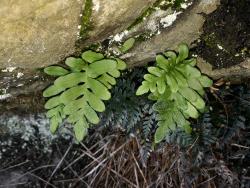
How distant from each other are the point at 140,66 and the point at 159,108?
1.39 ft

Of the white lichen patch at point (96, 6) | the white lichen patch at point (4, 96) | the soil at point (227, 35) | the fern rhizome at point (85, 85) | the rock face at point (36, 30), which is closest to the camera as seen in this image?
the rock face at point (36, 30)

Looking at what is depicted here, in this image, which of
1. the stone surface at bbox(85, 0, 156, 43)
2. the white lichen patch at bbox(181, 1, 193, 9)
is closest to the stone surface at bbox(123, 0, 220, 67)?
the white lichen patch at bbox(181, 1, 193, 9)

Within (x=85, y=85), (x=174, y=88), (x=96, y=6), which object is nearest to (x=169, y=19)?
(x=174, y=88)

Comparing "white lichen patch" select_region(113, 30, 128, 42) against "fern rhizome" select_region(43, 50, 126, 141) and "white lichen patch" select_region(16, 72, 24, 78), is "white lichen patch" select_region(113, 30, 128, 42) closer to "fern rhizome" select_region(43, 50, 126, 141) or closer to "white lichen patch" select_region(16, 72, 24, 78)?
"fern rhizome" select_region(43, 50, 126, 141)

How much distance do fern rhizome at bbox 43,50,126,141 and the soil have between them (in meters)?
0.65

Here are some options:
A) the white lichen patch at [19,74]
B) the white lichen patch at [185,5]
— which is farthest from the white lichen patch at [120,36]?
the white lichen patch at [19,74]

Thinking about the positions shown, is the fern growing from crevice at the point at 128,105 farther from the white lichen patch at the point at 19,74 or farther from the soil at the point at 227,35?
the white lichen patch at the point at 19,74

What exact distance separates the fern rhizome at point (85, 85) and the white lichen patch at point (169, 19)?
0.41 metres

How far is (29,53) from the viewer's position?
2.62m

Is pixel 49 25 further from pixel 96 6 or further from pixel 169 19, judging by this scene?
pixel 169 19

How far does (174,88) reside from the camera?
3016 millimetres

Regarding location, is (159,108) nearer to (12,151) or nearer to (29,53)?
(29,53)

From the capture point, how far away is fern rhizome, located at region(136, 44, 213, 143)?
303 centimetres

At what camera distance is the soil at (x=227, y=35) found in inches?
113
